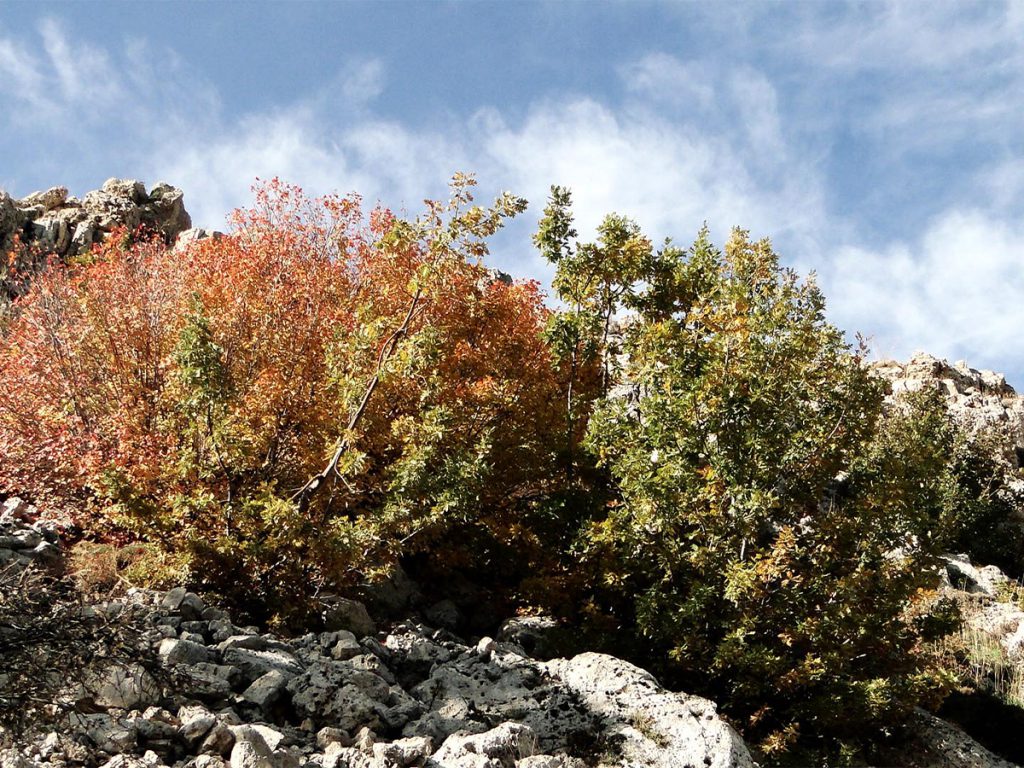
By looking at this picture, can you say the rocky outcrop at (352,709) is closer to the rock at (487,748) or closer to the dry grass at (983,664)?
the rock at (487,748)

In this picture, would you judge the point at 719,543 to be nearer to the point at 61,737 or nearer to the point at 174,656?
the point at 174,656

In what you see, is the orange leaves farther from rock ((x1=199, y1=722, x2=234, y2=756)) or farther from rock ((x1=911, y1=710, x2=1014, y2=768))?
rock ((x1=911, y1=710, x2=1014, y2=768))

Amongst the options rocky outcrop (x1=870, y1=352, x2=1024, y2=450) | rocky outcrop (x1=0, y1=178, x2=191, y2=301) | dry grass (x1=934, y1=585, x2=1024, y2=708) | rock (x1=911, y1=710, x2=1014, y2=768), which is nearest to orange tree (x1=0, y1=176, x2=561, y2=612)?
rock (x1=911, y1=710, x2=1014, y2=768)

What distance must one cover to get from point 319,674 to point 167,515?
3750 mm

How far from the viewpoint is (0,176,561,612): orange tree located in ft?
35.7

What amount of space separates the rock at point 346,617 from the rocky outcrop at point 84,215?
80.9ft

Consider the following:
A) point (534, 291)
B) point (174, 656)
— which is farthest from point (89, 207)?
point (174, 656)

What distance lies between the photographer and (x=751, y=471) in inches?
418

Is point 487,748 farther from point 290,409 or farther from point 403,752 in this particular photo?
point 290,409

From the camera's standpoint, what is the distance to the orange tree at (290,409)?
35.7ft

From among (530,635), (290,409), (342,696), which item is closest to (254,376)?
(290,409)

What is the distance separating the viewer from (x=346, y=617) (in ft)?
35.7

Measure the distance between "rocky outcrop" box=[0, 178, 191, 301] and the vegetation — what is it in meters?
21.1

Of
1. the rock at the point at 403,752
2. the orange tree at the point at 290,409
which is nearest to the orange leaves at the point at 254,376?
the orange tree at the point at 290,409
